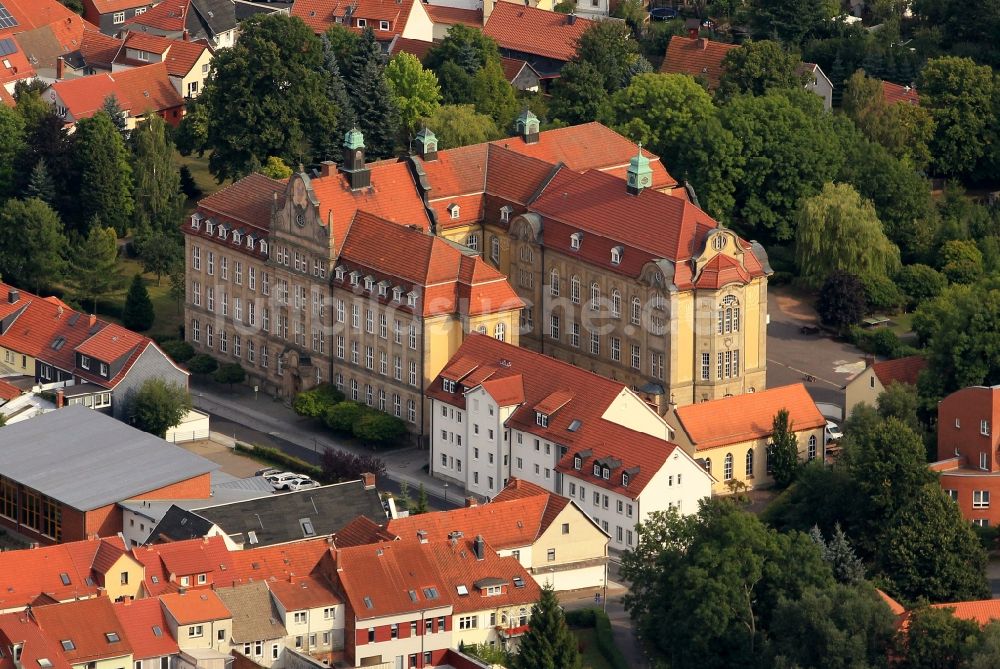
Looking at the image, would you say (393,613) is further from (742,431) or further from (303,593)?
(742,431)

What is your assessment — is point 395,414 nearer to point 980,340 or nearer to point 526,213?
point 526,213

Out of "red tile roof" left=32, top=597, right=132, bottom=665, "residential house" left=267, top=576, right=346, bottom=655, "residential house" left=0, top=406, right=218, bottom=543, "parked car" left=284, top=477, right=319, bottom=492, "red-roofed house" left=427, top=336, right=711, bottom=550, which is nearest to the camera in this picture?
"red tile roof" left=32, top=597, right=132, bottom=665

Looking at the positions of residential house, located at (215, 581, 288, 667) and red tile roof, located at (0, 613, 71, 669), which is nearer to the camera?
red tile roof, located at (0, 613, 71, 669)

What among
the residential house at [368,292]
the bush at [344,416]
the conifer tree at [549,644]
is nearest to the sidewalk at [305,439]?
the bush at [344,416]

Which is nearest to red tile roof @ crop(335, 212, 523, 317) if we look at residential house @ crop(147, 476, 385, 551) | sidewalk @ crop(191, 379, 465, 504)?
sidewalk @ crop(191, 379, 465, 504)

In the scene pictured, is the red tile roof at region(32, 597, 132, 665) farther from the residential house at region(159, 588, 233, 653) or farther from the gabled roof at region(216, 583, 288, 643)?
the gabled roof at region(216, 583, 288, 643)
